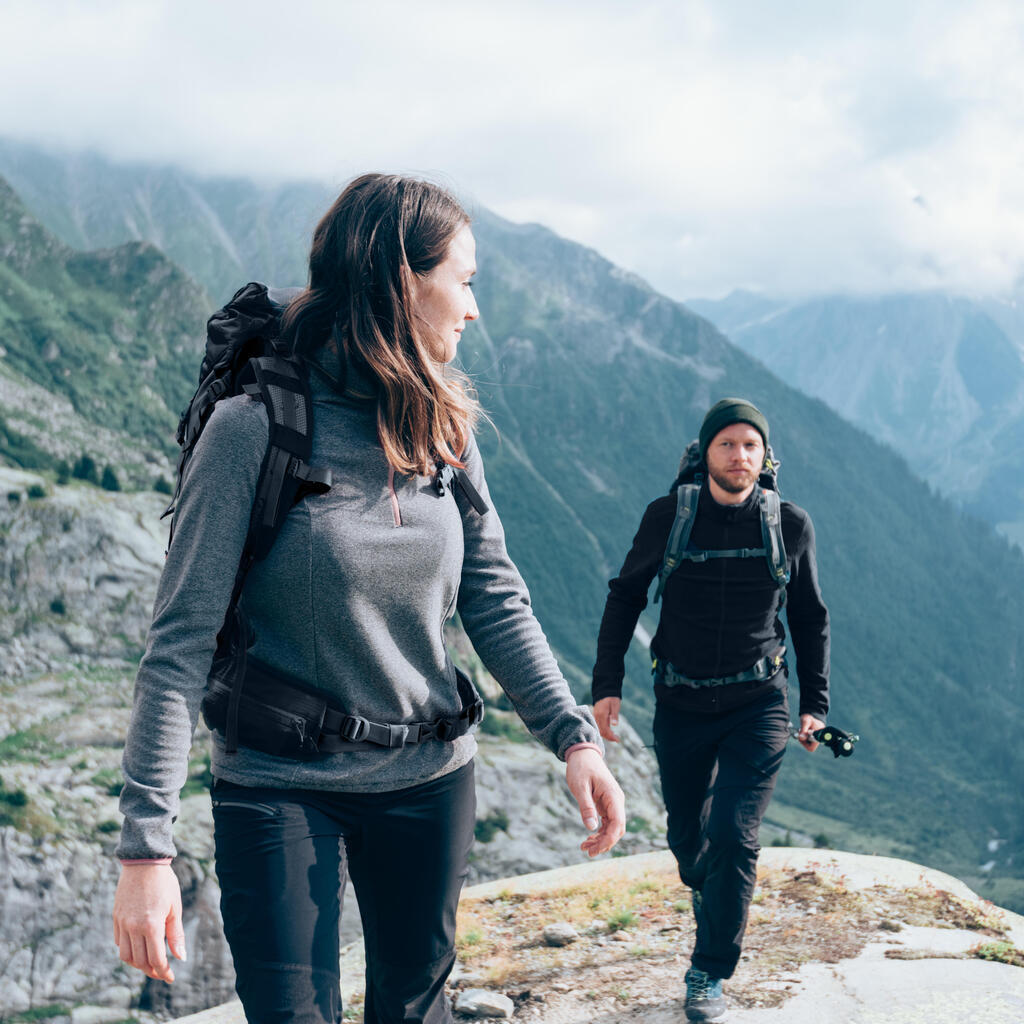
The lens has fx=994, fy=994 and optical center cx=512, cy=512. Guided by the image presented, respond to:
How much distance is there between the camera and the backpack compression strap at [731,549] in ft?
19.0

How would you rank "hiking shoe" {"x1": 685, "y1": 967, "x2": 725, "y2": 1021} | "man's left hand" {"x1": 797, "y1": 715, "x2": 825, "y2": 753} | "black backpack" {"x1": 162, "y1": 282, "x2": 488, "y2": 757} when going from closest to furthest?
"black backpack" {"x1": 162, "y1": 282, "x2": 488, "y2": 757}, "hiking shoe" {"x1": 685, "y1": 967, "x2": 725, "y2": 1021}, "man's left hand" {"x1": 797, "y1": 715, "x2": 825, "y2": 753}

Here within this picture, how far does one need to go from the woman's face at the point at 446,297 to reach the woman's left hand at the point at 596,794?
1220 millimetres

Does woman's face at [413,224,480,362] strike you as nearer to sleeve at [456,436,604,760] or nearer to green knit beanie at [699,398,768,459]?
sleeve at [456,436,604,760]

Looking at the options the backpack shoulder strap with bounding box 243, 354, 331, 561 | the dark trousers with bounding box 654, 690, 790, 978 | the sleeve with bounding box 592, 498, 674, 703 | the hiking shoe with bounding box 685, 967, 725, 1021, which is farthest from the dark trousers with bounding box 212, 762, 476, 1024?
A: the sleeve with bounding box 592, 498, 674, 703

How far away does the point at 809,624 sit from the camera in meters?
6.18

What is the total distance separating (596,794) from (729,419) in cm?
368

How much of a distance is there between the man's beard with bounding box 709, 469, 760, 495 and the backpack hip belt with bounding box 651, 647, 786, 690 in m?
0.98

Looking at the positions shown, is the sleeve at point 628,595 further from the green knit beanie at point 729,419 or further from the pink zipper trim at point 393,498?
the pink zipper trim at point 393,498

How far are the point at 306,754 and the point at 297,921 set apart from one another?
0.42 meters

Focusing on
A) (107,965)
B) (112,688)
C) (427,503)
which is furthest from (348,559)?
(112,688)

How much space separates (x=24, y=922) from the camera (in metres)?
53.6

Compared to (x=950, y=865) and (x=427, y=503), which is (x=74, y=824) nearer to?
Result: (x=427, y=503)

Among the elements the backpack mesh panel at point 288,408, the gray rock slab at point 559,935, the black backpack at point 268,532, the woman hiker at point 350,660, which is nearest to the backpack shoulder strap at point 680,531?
the gray rock slab at point 559,935

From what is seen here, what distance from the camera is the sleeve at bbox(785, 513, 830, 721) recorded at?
19.9ft
